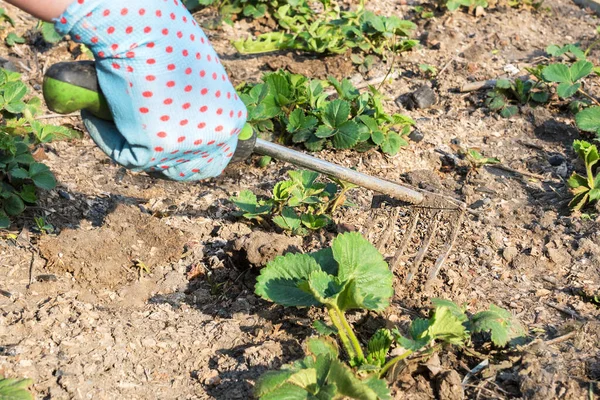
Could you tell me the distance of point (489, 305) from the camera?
2369 millimetres

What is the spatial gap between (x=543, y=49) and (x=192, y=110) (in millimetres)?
2784

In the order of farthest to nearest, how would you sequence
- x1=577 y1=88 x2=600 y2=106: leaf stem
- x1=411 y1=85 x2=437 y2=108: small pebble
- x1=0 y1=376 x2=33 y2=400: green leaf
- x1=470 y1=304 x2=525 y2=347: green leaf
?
x1=411 y1=85 x2=437 y2=108: small pebble → x1=577 y1=88 x2=600 y2=106: leaf stem → x1=470 y1=304 x2=525 y2=347: green leaf → x1=0 y1=376 x2=33 y2=400: green leaf

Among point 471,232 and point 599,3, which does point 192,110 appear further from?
point 599,3

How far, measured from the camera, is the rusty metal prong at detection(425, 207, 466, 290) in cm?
245

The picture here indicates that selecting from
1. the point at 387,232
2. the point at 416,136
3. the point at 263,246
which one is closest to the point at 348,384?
the point at 263,246

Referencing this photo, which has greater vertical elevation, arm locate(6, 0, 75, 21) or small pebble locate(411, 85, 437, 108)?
arm locate(6, 0, 75, 21)

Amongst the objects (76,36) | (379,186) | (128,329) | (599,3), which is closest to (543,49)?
(599,3)

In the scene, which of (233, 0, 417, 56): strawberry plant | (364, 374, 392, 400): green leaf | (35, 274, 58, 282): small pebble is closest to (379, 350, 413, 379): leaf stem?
(364, 374, 392, 400): green leaf

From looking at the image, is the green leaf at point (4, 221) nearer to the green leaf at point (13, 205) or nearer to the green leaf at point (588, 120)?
the green leaf at point (13, 205)

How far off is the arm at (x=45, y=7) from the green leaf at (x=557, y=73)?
2.42 meters

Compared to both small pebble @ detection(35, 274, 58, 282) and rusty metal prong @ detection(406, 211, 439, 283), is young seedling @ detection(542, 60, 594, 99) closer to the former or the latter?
rusty metal prong @ detection(406, 211, 439, 283)

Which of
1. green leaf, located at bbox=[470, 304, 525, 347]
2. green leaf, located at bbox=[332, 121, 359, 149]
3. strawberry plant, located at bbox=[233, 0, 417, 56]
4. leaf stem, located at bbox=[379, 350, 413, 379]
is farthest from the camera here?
strawberry plant, located at bbox=[233, 0, 417, 56]

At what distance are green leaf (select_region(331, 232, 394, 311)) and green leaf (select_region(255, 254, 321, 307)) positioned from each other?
3.2 inches

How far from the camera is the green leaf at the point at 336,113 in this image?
310 centimetres
